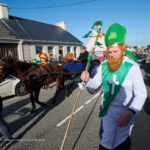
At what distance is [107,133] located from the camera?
6.91 ft

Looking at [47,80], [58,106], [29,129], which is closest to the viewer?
[29,129]

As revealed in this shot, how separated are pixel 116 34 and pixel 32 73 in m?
4.32

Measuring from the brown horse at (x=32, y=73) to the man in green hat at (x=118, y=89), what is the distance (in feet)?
11.3

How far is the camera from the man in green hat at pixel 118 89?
1919 mm

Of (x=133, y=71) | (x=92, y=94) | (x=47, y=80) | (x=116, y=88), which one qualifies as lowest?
(x=92, y=94)

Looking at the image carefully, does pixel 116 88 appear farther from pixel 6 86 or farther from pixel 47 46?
pixel 47 46

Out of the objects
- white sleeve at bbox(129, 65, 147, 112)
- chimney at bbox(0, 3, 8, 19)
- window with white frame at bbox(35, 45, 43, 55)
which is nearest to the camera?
white sleeve at bbox(129, 65, 147, 112)

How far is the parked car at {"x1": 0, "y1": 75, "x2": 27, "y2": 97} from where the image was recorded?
774cm

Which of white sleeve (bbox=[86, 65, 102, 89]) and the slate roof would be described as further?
the slate roof

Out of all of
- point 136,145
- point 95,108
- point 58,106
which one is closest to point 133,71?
point 136,145

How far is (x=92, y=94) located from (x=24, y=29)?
14482mm

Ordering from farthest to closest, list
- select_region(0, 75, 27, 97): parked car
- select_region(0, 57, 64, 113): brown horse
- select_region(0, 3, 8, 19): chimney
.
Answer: select_region(0, 3, 8, 19): chimney → select_region(0, 75, 27, 97): parked car → select_region(0, 57, 64, 113): brown horse

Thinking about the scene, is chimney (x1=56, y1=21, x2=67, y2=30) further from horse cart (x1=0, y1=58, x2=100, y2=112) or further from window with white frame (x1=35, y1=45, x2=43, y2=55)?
horse cart (x1=0, y1=58, x2=100, y2=112)

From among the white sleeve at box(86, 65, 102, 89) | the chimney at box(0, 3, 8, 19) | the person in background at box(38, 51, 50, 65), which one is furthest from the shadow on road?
the chimney at box(0, 3, 8, 19)
